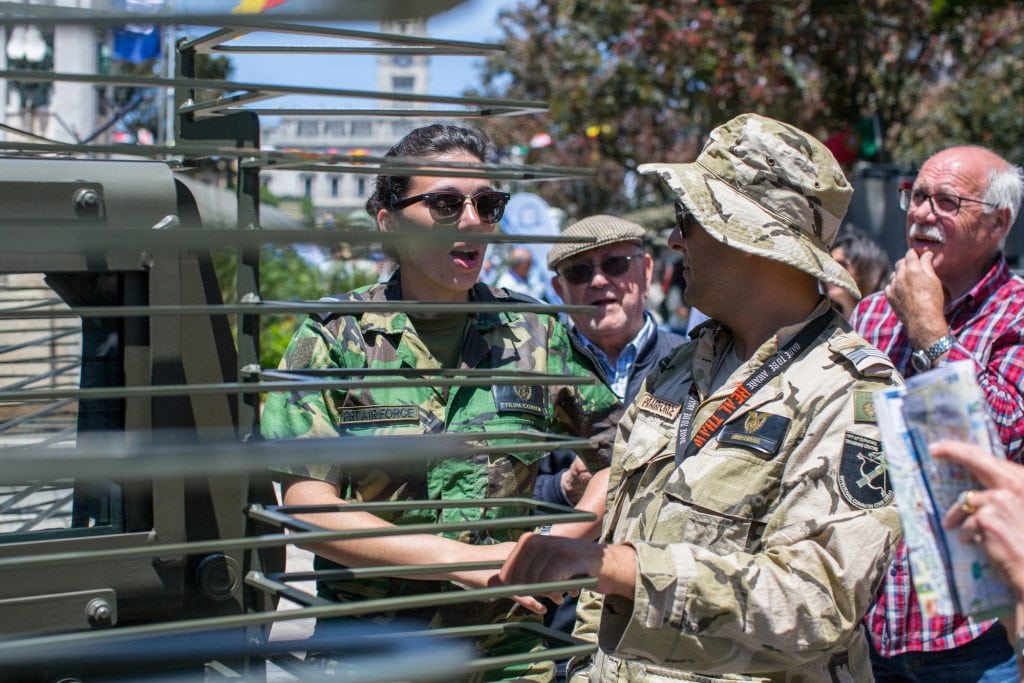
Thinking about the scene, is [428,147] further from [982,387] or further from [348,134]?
[982,387]

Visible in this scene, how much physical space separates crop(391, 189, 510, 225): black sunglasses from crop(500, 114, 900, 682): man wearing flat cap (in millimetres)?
Result: 339

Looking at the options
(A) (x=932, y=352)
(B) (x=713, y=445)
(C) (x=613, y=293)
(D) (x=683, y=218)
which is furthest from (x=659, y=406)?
(C) (x=613, y=293)

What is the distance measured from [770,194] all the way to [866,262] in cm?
294

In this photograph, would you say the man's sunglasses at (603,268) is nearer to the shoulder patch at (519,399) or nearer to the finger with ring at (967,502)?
the shoulder patch at (519,399)

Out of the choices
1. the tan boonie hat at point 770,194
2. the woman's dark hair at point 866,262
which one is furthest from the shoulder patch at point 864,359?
the woman's dark hair at point 866,262

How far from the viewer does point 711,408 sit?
2186 mm

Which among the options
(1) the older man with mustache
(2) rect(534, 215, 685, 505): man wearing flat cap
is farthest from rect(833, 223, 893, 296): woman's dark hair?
(1) the older man with mustache

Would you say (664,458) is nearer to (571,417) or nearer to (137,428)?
(571,417)

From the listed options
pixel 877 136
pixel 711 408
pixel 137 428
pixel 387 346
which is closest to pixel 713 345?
pixel 711 408

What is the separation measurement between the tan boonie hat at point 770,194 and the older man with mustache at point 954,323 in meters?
0.90

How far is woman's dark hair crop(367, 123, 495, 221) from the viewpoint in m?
2.57

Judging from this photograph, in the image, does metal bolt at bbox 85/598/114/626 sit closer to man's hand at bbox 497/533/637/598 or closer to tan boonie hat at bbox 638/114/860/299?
man's hand at bbox 497/533/637/598

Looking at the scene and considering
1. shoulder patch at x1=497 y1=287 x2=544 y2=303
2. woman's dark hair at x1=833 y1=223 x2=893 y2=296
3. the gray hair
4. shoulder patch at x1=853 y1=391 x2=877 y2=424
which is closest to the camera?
shoulder patch at x1=853 y1=391 x2=877 y2=424

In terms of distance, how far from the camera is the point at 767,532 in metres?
2.01
